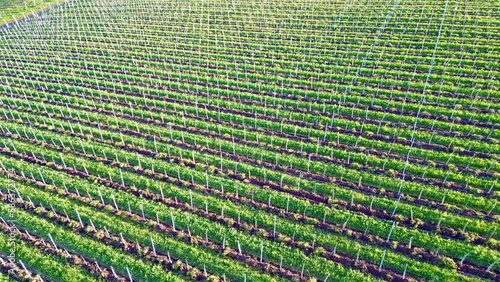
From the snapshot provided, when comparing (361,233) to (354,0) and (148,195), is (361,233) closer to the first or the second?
(148,195)

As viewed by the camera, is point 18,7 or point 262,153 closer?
point 262,153

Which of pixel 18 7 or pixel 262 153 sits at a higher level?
pixel 18 7

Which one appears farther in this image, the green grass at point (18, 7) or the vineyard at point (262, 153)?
the green grass at point (18, 7)

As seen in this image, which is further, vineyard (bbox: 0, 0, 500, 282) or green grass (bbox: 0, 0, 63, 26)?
green grass (bbox: 0, 0, 63, 26)

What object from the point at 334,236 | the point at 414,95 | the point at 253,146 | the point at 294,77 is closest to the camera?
the point at 334,236

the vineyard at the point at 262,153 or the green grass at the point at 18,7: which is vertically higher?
the green grass at the point at 18,7

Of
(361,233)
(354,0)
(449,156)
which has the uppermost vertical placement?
(354,0)

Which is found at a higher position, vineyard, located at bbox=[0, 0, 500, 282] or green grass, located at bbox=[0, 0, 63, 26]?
green grass, located at bbox=[0, 0, 63, 26]

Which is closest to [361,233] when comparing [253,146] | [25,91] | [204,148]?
[253,146]
